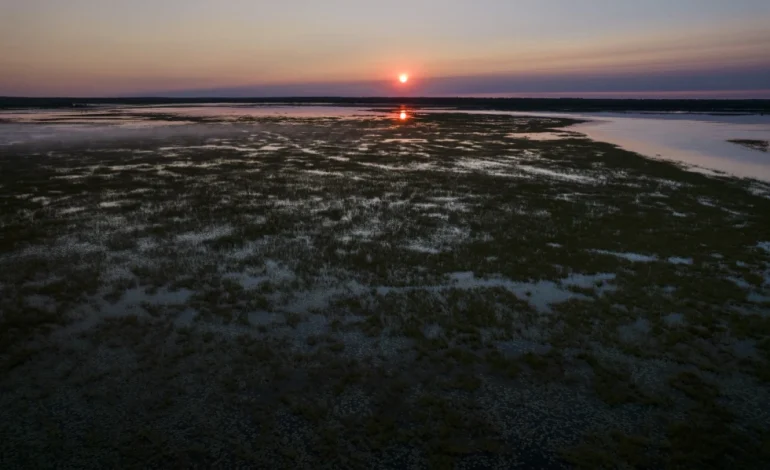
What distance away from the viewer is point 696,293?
13.0 m

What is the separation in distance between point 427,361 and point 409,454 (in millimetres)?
2775

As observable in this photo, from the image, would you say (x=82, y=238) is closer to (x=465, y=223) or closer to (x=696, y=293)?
(x=465, y=223)

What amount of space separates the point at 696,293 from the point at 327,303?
1024 centimetres

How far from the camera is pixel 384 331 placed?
1106cm

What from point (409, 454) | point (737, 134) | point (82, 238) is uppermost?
point (737, 134)

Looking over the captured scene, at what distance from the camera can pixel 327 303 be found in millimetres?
12578

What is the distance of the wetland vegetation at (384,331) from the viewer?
7.45 meters

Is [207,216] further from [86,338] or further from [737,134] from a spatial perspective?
[737,134]

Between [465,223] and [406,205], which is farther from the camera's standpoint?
[406,205]

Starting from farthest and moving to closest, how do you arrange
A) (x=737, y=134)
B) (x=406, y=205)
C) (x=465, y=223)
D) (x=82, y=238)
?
(x=737, y=134), (x=406, y=205), (x=465, y=223), (x=82, y=238)

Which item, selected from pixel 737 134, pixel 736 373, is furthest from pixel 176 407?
pixel 737 134

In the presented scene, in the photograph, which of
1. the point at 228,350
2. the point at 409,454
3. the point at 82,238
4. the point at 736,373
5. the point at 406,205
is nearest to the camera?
the point at 409,454

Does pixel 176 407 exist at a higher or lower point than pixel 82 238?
lower

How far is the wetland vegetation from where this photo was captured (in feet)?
24.4
